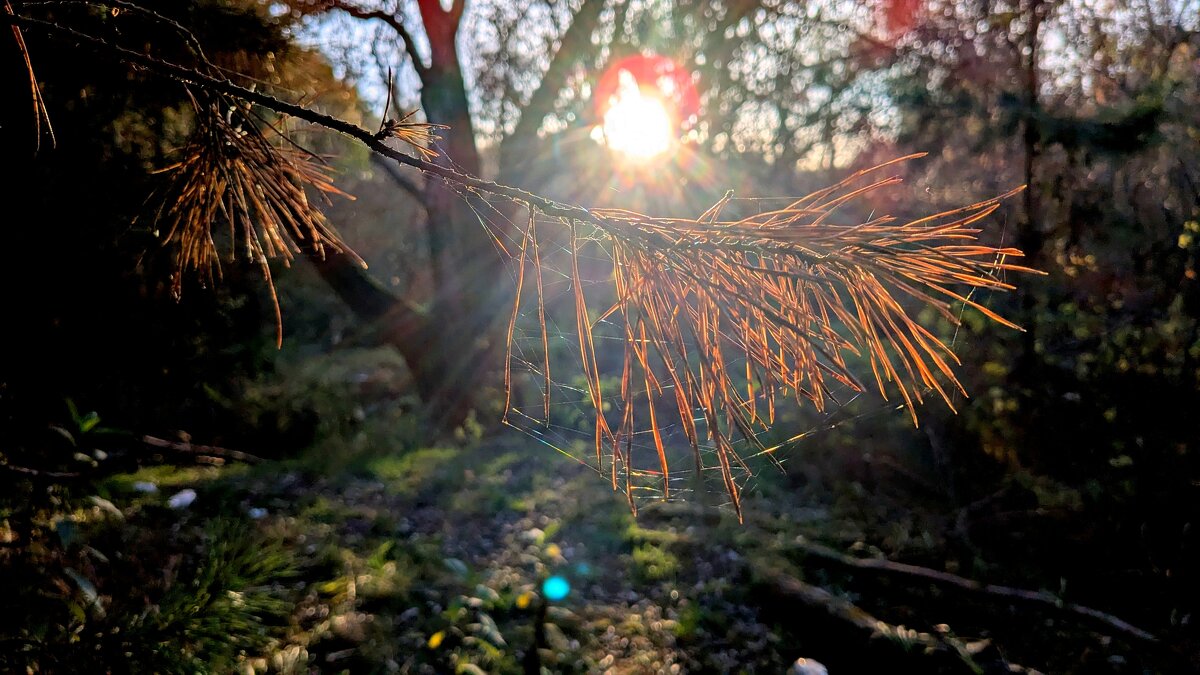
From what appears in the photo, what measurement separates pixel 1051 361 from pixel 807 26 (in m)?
5.69

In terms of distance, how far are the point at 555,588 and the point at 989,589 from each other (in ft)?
8.14

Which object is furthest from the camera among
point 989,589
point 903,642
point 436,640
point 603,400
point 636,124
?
point 636,124

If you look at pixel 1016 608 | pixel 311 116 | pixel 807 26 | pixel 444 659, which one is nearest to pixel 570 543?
pixel 444 659

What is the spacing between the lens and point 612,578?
4.10 m

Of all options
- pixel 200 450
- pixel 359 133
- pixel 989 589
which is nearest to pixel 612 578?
pixel 989 589

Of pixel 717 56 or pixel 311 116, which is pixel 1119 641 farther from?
pixel 717 56

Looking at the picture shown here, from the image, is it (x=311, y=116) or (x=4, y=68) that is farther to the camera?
(x=4, y=68)

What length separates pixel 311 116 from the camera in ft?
4.22

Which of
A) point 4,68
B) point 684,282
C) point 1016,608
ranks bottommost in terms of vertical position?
point 1016,608

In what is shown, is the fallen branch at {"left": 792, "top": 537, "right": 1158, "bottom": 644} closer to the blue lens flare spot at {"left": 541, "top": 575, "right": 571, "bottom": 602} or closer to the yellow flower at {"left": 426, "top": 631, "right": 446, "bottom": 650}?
the blue lens flare spot at {"left": 541, "top": 575, "right": 571, "bottom": 602}

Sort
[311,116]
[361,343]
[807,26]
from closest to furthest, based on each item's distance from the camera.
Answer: [311,116]
[807,26]
[361,343]

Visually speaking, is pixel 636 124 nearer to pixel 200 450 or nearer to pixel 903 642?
pixel 200 450

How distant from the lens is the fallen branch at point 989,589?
129 inches

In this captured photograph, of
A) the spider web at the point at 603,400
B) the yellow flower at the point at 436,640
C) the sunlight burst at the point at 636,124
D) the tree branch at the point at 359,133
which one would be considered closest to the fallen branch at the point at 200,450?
the spider web at the point at 603,400
